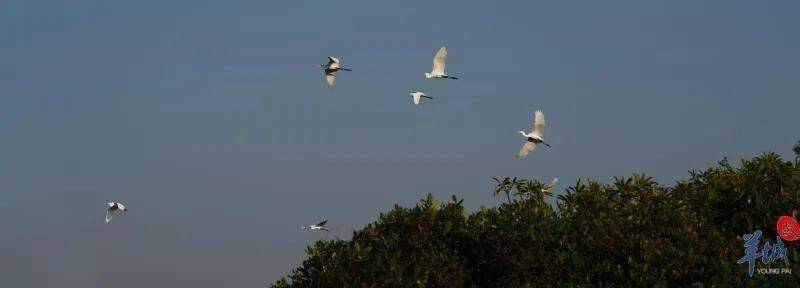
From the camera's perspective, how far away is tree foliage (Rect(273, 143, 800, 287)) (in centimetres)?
2089

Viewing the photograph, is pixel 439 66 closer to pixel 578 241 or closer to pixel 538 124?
pixel 538 124

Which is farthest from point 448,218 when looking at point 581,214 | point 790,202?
point 790,202

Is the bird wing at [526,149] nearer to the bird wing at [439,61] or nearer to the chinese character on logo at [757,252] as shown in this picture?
the bird wing at [439,61]

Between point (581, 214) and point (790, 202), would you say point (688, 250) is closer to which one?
point (581, 214)

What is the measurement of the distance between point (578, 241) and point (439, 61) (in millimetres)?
13026

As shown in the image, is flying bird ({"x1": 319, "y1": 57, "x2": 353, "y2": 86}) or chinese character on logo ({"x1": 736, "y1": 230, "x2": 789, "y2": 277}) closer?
chinese character on logo ({"x1": 736, "y1": 230, "x2": 789, "y2": 277})

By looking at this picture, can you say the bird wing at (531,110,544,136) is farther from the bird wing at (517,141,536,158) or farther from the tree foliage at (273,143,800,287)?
the tree foliage at (273,143,800,287)

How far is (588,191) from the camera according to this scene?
79.1 feet

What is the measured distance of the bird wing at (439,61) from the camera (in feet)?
109

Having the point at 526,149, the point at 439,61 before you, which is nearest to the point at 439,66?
the point at 439,61

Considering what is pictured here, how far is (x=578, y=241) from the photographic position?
22.0 m

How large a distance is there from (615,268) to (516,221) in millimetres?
2897

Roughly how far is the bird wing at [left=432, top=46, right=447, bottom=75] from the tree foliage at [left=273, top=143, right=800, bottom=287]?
9043 millimetres

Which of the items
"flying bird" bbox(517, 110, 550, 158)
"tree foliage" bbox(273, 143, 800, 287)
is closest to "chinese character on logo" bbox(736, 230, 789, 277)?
"tree foliage" bbox(273, 143, 800, 287)
